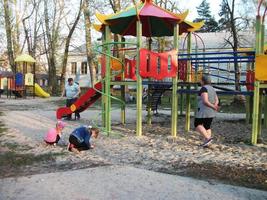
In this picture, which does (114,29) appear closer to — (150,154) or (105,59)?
(105,59)

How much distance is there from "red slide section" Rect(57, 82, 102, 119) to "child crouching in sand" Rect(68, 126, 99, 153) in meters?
4.56

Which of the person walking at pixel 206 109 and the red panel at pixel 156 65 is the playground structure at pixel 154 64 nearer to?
the red panel at pixel 156 65

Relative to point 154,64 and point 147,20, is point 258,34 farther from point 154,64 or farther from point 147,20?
point 147,20

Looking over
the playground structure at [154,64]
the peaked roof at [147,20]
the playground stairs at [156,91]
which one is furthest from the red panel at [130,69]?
the playground stairs at [156,91]

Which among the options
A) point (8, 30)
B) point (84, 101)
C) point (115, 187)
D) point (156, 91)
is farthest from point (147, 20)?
point (8, 30)

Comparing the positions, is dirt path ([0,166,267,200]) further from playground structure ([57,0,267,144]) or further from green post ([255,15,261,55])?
green post ([255,15,261,55])

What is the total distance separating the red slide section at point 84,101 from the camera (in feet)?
43.0

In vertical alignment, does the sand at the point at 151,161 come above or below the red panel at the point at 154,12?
below

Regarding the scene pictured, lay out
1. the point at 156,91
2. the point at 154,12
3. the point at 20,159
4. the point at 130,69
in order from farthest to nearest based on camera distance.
Answer: 1. the point at 156,91
2. the point at 130,69
3. the point at 154,12
4. the point at 20,159

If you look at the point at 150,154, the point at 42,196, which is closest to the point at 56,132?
the point at 150,154

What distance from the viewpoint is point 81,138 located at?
27.3 feet

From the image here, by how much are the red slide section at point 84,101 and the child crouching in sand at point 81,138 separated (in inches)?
180

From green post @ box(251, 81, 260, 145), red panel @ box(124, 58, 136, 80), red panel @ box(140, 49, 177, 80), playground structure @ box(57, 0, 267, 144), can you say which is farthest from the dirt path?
red panel @ box(124, 58, 136, 80)

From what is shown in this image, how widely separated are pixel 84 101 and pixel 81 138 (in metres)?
5.18
